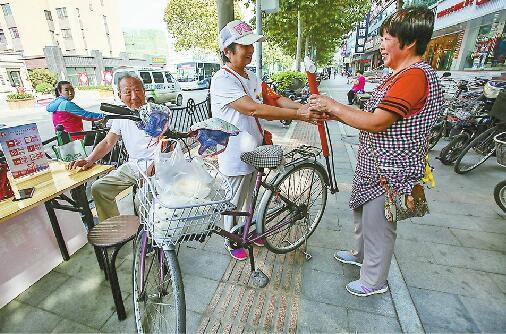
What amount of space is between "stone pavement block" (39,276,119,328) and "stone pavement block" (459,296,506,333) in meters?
2.88

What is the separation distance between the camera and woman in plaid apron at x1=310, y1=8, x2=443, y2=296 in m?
1.63

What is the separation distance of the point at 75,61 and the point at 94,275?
37972 mm

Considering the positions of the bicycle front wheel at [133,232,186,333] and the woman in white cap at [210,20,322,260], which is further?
the woman in white cap at [210,20,322,260]

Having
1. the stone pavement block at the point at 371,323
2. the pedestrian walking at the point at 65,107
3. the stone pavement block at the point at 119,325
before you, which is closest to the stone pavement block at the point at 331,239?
the stone pavement block at the point at 371,323

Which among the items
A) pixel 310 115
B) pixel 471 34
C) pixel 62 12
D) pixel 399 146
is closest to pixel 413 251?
pixel 399 146

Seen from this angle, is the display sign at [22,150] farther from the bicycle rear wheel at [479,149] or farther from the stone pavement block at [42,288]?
the bicycle rear wheel at [479,149]

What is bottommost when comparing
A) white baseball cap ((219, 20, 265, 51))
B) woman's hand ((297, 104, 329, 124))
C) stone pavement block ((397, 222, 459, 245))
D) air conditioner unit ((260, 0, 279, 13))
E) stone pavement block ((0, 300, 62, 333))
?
stone pavement block ((397, 222, 459, 245))

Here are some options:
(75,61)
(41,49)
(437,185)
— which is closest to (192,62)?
(75,61)

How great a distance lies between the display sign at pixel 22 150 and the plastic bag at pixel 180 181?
154cm

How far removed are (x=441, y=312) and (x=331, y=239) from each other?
1226 mm

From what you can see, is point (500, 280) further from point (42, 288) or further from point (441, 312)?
point (42, 288)

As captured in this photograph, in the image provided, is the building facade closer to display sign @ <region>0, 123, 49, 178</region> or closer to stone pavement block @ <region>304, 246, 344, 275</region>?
display sign @ <region>0, 123, 49, 178</region>

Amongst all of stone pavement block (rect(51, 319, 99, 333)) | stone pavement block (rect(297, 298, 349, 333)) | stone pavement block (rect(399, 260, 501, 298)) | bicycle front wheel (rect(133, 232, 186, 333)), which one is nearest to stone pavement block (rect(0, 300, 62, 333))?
stone pavement block (rect(51, 319, 99, 333))

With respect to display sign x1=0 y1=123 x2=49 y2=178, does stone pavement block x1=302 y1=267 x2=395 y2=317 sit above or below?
below
